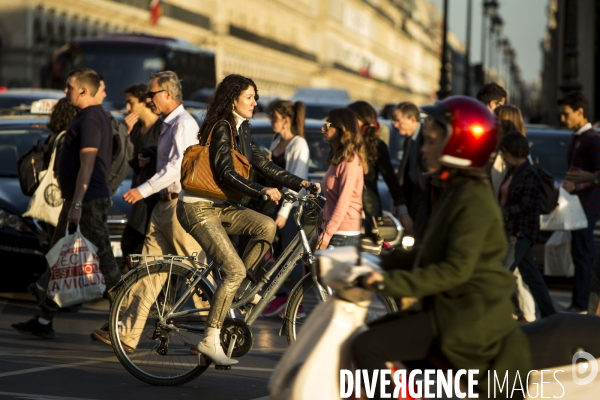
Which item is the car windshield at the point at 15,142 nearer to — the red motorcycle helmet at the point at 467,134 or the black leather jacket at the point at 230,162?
the black leather jacket at the point at 230,162

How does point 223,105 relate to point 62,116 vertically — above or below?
above

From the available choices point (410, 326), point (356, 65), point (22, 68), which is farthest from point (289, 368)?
point (356, 65)

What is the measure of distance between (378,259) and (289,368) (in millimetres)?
466

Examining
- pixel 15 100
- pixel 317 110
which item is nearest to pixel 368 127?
pixel 317 110

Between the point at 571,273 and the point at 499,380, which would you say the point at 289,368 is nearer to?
the point at 499,380

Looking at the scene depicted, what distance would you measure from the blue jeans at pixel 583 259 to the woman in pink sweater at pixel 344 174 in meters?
2.68

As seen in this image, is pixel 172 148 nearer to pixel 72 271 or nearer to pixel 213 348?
pixel 72 271

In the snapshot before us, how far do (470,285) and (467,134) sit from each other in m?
0.44

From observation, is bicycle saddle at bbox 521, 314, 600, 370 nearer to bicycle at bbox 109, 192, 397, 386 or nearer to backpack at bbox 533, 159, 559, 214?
bicycle at bbox 109, 192, 397, 386

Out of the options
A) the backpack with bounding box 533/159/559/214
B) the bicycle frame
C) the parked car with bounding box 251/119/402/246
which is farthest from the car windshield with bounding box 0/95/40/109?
the bicycle frame

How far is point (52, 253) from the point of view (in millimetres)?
7434

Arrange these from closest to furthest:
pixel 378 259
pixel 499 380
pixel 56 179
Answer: pixel 499 380, pixel 378 259, pixel 56 179

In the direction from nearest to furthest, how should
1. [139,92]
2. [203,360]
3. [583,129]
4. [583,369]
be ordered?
1. [583,369]
2. [203,360]
3. [139,92]
4. [583,129]

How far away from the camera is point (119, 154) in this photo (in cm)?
839
